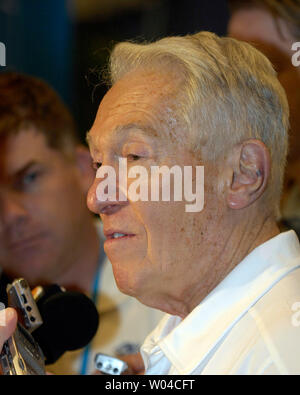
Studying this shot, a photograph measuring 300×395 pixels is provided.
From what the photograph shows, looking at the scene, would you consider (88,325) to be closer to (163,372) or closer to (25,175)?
(163,372)

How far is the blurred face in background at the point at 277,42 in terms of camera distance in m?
0.96

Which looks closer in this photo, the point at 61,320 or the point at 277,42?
the point at 61,320

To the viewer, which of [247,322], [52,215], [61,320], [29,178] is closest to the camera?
[247,322]

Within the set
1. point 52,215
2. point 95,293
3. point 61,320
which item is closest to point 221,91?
point 61,320

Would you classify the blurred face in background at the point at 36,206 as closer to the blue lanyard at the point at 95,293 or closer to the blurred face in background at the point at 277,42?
the blue lanyard at the point at 95,293

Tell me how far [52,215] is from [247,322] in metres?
0.57

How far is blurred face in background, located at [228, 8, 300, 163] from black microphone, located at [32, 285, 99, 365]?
435 mm

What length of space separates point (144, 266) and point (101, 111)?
23 cm

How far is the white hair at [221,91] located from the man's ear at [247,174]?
0.07ft

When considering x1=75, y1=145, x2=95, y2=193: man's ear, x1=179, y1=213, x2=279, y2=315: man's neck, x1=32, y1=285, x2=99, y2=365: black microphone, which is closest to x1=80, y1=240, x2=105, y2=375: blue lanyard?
x1=32, y1=285, x2=99, y2=365: black microphone

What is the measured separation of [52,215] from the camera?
3.90ft

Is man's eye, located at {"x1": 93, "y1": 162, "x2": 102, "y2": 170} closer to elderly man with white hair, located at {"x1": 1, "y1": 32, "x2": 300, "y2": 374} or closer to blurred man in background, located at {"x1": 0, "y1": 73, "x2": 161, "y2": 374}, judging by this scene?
elderly man with white hair, located at {"x1": 1, "y1": 32, "x2": 300, "y2": 374}

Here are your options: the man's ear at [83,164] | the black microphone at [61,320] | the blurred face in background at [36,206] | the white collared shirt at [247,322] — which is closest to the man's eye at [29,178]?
the blurred face in background at [36,206]

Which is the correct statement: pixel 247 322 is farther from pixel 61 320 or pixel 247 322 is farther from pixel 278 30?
pixel 278 30
